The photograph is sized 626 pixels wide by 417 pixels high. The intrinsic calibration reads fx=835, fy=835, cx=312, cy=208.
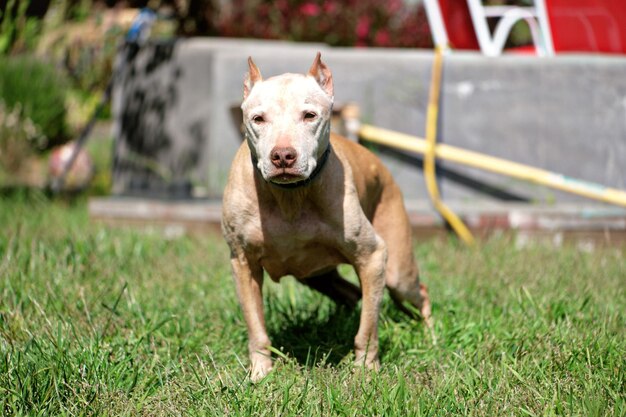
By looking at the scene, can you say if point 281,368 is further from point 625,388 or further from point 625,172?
point 625,172

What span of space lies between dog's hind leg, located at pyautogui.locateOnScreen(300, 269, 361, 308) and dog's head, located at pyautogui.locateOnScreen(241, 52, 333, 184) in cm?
104

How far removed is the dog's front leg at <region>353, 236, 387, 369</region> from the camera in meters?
3.46

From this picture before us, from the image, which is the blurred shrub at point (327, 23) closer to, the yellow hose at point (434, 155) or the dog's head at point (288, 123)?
the yellow hose at point (434, 155)

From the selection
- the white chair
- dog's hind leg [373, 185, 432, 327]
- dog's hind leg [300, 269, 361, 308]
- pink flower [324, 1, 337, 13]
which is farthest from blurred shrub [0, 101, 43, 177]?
dog's hind leg [373, 185, 432, 327]

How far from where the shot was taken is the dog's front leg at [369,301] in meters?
3.46

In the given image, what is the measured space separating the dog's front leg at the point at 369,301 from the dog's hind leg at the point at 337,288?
66 cm

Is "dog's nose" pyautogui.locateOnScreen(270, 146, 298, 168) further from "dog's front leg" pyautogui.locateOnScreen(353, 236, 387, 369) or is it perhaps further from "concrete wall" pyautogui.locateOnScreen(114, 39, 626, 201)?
"concrete wall" pyautogui.locateOnScreen(114, 39, 626, 201)

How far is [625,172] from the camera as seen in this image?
6.51 meters

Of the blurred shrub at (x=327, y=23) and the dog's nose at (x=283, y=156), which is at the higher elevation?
the dog's nose at (x=283, y=156)

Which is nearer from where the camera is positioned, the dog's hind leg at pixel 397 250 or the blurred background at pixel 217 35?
the dog's hind leg at pixel 397 250

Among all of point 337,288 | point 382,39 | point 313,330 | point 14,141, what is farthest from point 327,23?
point 313,330

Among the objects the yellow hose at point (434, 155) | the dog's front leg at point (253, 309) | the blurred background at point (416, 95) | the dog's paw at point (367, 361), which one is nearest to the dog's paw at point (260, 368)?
the dog's front leg at point (253, 309)

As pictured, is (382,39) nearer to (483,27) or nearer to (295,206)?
(483,27)

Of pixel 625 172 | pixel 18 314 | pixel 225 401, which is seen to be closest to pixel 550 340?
pixel 225 401
